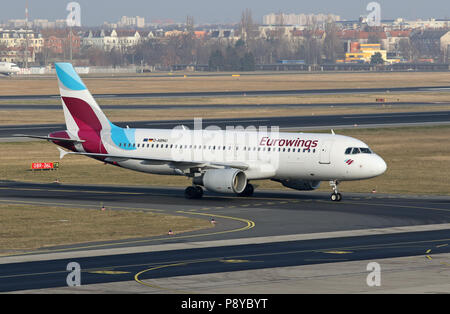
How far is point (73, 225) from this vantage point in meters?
54.4

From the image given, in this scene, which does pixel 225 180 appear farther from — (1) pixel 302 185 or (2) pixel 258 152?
(1) pixel 302 185

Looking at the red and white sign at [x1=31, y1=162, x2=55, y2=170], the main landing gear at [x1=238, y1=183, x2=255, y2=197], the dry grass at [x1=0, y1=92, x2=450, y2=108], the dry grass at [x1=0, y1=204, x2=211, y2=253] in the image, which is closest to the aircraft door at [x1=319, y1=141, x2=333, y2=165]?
the main landing gear at [x1=238, y1=183, x2=255, y2=197]

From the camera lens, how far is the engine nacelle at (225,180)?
2489 inches

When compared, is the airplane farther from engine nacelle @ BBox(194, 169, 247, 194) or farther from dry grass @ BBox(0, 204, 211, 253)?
dry grass @ BBox(0, 204, 211, 253)

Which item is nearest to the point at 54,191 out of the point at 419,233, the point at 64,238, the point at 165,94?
the point at 64,238

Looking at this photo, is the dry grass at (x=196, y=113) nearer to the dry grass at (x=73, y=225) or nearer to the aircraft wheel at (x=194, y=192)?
the aircraft wheel at (x=194, y=192)

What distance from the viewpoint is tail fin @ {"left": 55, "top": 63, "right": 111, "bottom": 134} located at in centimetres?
7144

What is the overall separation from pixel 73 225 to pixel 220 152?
15.6 meters

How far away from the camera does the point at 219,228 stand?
175 feet

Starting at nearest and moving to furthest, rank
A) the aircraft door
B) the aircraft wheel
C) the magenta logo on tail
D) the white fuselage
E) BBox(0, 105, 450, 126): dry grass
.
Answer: the white fuselage, the aircraft door, the aircraft wheel, the magenta logo on tail, BBox(0, 105, 450, 126): dry grass

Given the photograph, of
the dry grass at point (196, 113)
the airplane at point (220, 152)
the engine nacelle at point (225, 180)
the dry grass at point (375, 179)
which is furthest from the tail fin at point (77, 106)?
the dry grass at point (196, 113)
